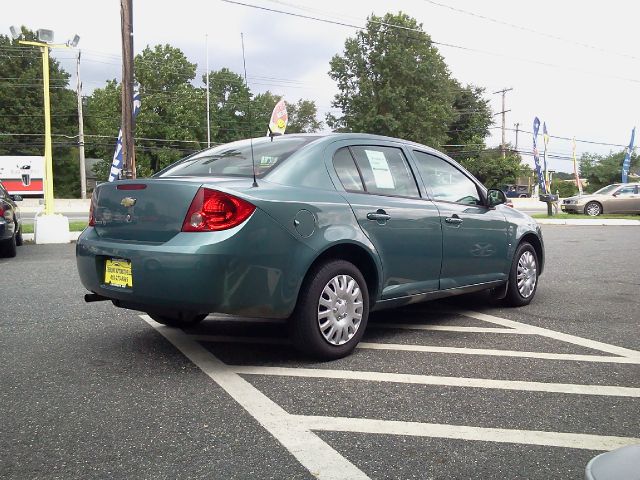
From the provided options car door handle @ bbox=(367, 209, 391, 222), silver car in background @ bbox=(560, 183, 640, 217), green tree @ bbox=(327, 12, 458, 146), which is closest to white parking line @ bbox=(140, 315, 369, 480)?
car door handle @ bbox=(367, 209, 391, 222)

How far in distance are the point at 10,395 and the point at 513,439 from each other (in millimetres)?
2660

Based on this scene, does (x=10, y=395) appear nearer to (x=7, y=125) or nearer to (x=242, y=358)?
(x=242, y=358)

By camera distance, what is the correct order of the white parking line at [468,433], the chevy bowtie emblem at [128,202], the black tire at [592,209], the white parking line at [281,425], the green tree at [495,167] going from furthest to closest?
the green tree at [495,167] < the black tire at [592,209] < the chevy bowtie emblem at [128,202] < the white parking line at [468,433] < the white parking line at [281,425]

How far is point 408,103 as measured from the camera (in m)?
51.0

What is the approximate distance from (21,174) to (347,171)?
37.8 m

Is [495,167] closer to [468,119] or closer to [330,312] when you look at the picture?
[468,119]

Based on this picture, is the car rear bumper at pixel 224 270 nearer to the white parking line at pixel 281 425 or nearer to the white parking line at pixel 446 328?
the white parking line at pixel 281 425

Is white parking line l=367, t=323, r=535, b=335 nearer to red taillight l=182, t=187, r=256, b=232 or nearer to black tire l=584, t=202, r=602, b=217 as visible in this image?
red taillight l=182, t=187, r=256, b=232

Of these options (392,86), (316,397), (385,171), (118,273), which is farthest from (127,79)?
(392,86)

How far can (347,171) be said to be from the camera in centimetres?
435

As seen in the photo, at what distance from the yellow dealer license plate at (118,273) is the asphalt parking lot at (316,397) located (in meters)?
0.38

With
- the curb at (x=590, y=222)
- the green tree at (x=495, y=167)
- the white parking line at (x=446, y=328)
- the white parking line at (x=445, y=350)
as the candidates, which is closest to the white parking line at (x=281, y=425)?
the white parking line at (x=445, y=350)

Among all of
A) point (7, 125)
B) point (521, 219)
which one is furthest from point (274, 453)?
point (7, 125)

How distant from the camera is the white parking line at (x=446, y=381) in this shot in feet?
11.2
